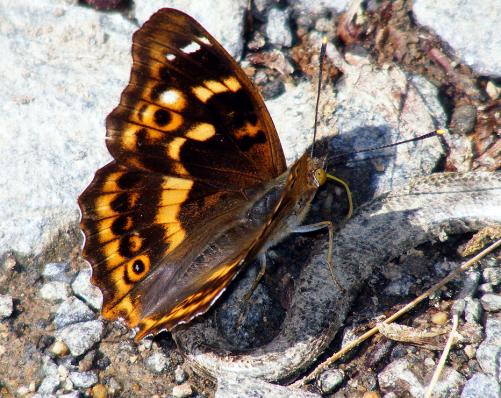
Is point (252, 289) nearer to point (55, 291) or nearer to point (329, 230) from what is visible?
point (329, 230)

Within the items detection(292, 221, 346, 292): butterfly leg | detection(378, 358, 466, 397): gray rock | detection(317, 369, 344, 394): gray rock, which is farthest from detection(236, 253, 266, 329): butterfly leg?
detection(378, 358, 466, 397): gray rock

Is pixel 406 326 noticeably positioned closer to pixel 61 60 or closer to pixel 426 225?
pixel 426 225

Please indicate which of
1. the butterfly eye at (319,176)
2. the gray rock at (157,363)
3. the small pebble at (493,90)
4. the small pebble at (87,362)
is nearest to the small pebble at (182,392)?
the gray rock at (157,363)

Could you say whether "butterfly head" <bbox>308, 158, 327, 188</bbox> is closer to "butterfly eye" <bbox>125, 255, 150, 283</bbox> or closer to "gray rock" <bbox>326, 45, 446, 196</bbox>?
"gray rock" <bbox>326, 45, 446, 196</bbox>

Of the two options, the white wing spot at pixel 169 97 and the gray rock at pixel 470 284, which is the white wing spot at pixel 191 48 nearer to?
the white wing spot at pixel 169 97

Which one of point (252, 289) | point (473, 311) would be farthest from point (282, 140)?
point (473, 311)

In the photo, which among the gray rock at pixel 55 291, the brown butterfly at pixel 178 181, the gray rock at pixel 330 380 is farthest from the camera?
the gray rock at pixel 55 291
